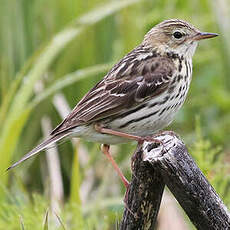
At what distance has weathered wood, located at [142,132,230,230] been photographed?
3.38 metres

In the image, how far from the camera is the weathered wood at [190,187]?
338 centimetres

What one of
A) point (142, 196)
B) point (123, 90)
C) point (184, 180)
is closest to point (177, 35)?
point (123, 90)

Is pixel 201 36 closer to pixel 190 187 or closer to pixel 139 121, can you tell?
pixel 139 121

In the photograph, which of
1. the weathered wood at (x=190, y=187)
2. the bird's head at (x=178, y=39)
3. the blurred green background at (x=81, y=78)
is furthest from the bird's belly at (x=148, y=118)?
the blurred green background at (x=81, y=78)

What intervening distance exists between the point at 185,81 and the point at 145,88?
301 millimetres

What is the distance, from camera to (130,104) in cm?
424

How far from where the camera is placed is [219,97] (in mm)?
7078

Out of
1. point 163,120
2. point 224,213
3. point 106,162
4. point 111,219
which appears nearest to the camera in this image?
point 224,213

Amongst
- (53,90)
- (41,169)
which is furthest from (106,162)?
(53,90)

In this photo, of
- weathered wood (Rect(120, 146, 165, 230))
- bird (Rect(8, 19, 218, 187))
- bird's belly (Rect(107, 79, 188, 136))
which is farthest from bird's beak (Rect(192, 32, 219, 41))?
weathered wood (Rect(120, 146, 165, 230))

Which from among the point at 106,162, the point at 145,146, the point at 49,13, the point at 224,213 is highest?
the point at 49,13

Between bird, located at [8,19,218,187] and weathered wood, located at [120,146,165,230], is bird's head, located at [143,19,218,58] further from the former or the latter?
weathered wood, located at [120,146,165,230]

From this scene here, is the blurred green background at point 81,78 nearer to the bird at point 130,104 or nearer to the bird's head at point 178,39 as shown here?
the bird's head at point 178,39

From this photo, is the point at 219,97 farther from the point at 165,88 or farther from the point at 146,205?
the point at 146,205
